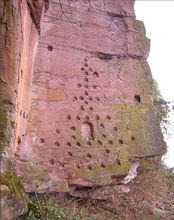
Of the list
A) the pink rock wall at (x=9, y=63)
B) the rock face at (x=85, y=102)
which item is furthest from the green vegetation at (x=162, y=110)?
the pink rock wall at (x=9, y=63)

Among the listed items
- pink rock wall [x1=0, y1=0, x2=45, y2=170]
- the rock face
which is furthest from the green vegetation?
pink rock wall [x1=0, y1=0, x2=45, y2=170]

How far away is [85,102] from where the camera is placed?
952 cm

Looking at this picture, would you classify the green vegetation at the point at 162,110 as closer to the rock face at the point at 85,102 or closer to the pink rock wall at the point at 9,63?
the rock face at the point at 85,102

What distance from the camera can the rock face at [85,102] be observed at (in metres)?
8.46

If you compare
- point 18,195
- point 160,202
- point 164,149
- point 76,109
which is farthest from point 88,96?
point 18,195

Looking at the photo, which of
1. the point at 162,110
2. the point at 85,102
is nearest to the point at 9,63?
the point at 85,102

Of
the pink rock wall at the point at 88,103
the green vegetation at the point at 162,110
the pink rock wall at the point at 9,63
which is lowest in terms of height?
the green vegetation at the point at 162,110

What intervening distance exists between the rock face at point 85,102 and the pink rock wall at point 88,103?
22mm

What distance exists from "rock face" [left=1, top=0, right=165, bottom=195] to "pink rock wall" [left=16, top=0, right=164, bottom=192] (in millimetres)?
22

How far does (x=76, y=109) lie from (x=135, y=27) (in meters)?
3.31

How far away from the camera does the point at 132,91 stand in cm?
1028

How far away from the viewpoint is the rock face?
333 inches

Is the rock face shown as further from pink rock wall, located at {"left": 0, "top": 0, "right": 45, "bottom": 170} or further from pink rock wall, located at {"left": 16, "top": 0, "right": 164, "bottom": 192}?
pink rock wall, located at {"left": 0, "top": 0, "right": 45, "bottom": 170}

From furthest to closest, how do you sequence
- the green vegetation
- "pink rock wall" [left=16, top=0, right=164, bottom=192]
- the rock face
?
the green vegetation
"pink rock wall" [left=16, top=0, right=164, bottom=192]
the rock face
